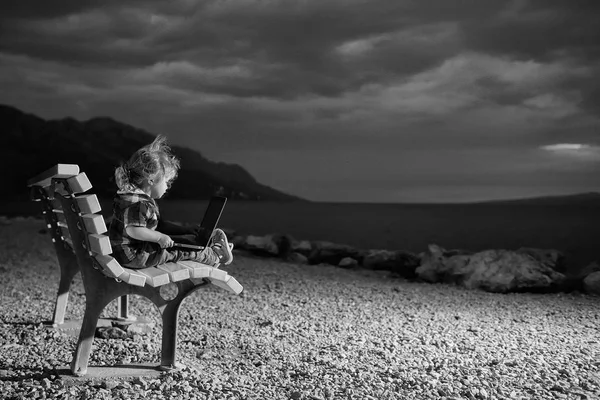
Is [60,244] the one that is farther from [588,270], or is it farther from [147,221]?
[588,270]

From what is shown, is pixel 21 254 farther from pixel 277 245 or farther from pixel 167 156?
pixel 167 156

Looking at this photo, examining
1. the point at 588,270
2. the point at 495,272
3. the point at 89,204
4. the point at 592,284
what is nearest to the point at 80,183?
the point at 89,204

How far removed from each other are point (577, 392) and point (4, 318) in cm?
440

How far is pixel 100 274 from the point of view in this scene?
336 cm

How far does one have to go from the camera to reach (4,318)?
16.3 ft

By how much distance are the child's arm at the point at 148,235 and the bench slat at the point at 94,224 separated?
21 cm

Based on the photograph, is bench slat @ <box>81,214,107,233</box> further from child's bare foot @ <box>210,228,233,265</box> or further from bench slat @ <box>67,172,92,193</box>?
child's bare foot @ <box>210,228,233,265</box>

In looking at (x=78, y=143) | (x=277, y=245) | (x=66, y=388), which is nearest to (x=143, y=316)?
(x=66, y=388)

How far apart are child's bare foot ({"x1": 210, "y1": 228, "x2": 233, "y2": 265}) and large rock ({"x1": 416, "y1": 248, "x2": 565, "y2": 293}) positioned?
16.0 feet

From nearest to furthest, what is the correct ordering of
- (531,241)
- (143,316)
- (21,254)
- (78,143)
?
1. (143,316)
2. (21,254)
3. (531,241)
4. (78,143)

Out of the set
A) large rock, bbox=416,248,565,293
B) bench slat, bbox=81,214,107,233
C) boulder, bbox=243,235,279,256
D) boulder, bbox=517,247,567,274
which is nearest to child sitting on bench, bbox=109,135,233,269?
bench slat, bbox=81,214,107,233

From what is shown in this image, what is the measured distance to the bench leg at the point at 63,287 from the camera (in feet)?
15.3

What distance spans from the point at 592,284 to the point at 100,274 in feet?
20.8

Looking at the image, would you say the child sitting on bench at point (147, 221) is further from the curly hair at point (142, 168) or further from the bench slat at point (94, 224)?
the bench slat at point (94, 224)
